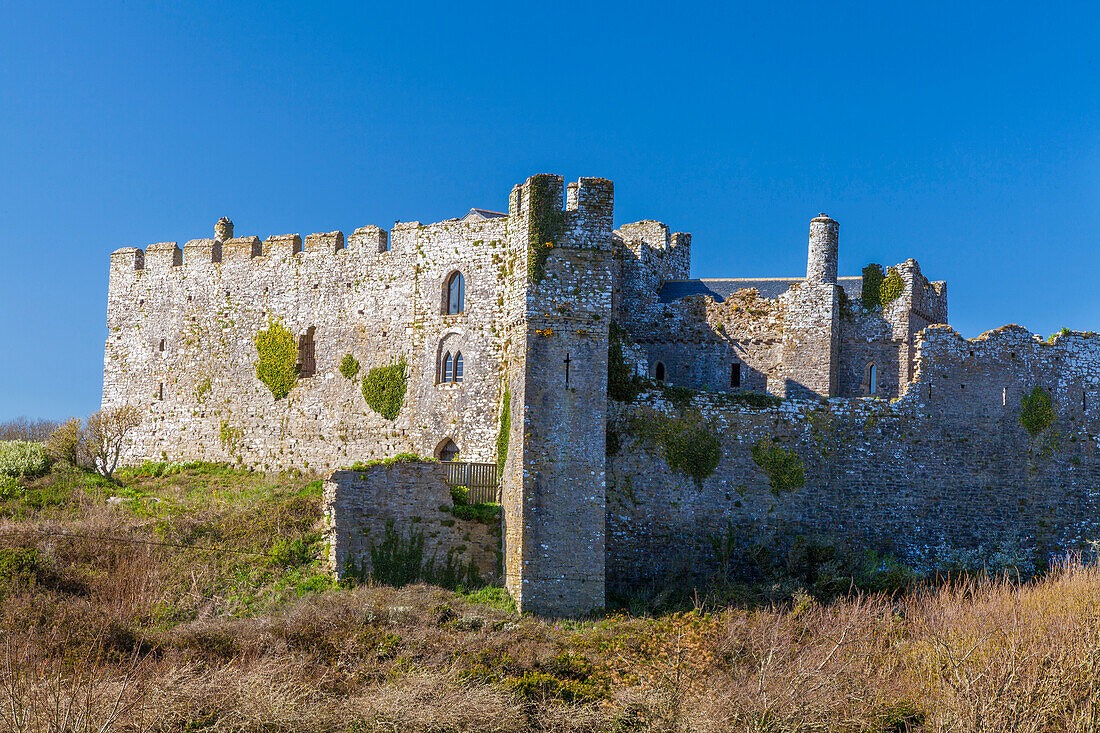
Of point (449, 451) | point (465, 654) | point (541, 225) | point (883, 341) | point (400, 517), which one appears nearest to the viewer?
point (465, 654)

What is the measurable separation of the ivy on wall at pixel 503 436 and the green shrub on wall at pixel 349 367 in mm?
7082

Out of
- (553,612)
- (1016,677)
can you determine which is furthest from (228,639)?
(1016,677)

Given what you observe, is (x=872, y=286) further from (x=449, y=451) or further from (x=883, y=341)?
(x=449, y=451)

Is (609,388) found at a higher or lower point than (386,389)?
lower

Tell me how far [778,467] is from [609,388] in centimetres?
450

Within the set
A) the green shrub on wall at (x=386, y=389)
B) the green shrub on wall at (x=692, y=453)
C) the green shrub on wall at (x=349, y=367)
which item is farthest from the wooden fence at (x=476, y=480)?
the green shrub on wall at (x=349, y=367)

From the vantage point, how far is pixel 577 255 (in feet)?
83.0

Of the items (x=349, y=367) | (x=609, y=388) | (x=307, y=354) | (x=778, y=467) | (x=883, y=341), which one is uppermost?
(x=883, y=341)

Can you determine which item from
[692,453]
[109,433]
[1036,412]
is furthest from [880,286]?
[109,433]

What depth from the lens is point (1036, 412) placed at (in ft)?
90.8

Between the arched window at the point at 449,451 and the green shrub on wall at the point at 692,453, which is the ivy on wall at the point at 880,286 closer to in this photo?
the green shrub on wall at the point at 692,453

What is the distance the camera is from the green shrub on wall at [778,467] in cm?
2645

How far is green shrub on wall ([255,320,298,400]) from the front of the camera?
33781 millimetres

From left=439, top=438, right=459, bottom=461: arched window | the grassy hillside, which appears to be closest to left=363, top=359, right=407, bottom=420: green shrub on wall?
left=439, top=438, right=459, bottom=461: arched window
